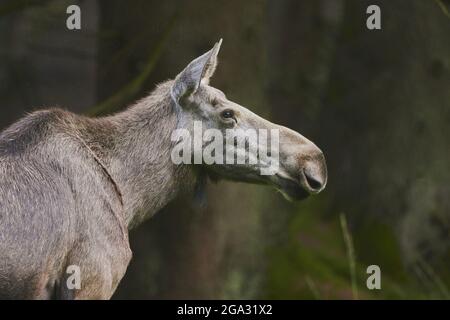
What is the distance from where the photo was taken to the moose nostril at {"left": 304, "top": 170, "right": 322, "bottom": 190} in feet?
24.4

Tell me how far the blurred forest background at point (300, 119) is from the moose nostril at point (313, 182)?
143 cm

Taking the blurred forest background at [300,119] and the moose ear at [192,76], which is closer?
the moose ear at [192,76]

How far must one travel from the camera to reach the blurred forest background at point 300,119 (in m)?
11.2

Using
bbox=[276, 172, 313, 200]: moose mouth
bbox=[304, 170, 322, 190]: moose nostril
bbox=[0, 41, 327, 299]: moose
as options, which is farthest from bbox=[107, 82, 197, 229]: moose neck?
bbox=[304, 170, 322, 190]: moose nostril

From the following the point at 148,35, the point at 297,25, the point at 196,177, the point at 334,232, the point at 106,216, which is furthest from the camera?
the point at 297,25

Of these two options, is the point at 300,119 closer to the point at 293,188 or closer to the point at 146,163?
the point at 146,163

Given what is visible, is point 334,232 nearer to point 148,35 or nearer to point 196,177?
point 148,35

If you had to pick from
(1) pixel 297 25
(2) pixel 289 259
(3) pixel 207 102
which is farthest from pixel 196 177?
(1) pixel 297 25

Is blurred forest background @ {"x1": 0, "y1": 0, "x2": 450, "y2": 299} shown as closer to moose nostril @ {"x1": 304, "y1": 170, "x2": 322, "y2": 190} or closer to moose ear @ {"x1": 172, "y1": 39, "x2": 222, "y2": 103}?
moose nostril @ {"x1": 304, "y1": 170, "x2": 322, "y2": 190}

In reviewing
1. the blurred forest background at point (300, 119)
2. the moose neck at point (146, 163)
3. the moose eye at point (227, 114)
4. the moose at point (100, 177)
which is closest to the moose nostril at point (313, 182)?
the moose at point (100, 177)

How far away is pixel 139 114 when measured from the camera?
795 cm

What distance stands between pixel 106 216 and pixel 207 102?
43.6 inches

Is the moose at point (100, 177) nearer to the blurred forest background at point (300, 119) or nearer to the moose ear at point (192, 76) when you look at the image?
the moose ear at point (192, 76)

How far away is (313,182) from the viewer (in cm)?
746
